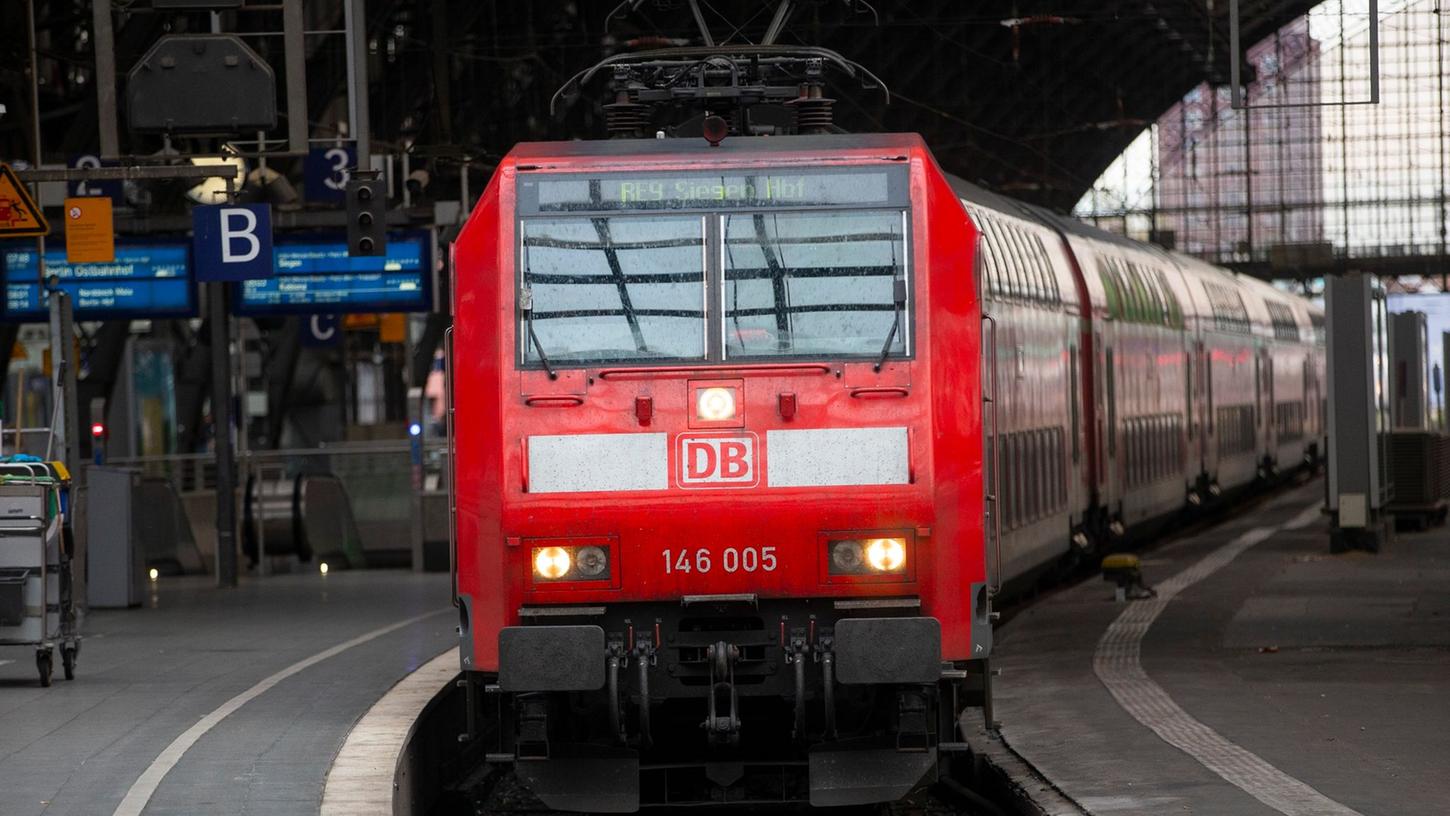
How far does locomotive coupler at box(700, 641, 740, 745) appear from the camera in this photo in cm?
970

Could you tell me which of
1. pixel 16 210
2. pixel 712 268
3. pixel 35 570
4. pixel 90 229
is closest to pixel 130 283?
pixel 90 229

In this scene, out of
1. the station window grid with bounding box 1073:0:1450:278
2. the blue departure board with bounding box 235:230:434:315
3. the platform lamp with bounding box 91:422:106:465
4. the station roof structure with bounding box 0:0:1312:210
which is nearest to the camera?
the blue departure board with bounding box 235:230:434:315

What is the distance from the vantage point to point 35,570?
13906 millimetres

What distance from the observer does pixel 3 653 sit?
16.4 m

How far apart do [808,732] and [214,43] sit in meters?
8.46

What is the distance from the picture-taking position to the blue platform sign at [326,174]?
90.5ft

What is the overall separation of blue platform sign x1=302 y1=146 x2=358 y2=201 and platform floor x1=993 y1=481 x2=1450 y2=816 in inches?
422

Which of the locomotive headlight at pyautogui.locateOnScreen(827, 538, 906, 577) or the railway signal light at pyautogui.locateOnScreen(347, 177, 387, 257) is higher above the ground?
the railway signal light at pyautogui.locateOnScreen(347, 177, 387, 257)

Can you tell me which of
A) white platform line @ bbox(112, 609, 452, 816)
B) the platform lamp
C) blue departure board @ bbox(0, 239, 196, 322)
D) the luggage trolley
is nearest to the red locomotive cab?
white platform line @ bbox(112, 609, 452, 816)

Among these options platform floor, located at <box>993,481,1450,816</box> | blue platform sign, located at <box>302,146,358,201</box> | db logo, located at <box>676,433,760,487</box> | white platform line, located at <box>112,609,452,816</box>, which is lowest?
platform floor, located at <box>993,481,1450,816</box>

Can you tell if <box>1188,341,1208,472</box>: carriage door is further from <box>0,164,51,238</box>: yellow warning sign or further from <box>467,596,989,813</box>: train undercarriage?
<box>467,596,989,813</box>: train undercarriage

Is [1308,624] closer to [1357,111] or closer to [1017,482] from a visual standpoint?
[1017,482]

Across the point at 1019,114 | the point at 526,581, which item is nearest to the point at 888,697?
the point at 526,581

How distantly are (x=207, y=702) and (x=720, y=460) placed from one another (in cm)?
397
